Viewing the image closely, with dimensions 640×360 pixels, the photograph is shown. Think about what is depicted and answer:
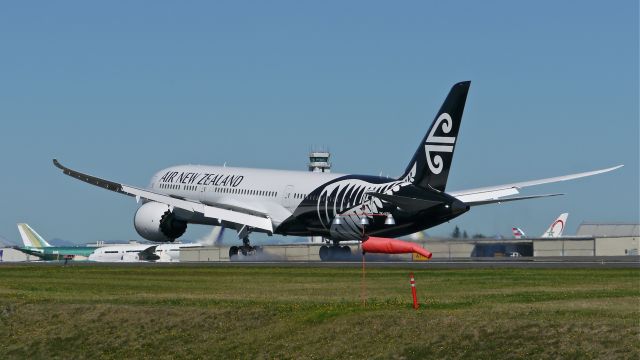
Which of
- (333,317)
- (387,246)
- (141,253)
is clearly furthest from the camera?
(141,253)

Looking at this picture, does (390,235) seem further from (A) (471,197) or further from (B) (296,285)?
(B) (296,285)

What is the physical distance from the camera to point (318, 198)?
7831 cm

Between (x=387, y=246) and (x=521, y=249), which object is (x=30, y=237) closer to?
(x=521, y=249)

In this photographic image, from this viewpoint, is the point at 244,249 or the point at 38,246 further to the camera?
the point at 38,246

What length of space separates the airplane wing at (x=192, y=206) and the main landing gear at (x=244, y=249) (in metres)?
1.99

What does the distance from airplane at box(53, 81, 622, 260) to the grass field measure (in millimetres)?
13707

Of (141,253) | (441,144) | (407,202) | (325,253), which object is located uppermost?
(441,144)

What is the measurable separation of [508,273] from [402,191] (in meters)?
16.6

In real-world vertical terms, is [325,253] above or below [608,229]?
below

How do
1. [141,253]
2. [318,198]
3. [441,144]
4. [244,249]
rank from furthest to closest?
[141,253]
[244,249]
[318,198]
[441,144]

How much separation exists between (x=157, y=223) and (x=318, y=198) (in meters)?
14.2

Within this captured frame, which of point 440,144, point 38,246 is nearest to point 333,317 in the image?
point 440,144

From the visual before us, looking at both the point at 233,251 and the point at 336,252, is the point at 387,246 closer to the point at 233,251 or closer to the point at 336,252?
Result: the point at 336,252

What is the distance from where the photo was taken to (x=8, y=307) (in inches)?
1836
